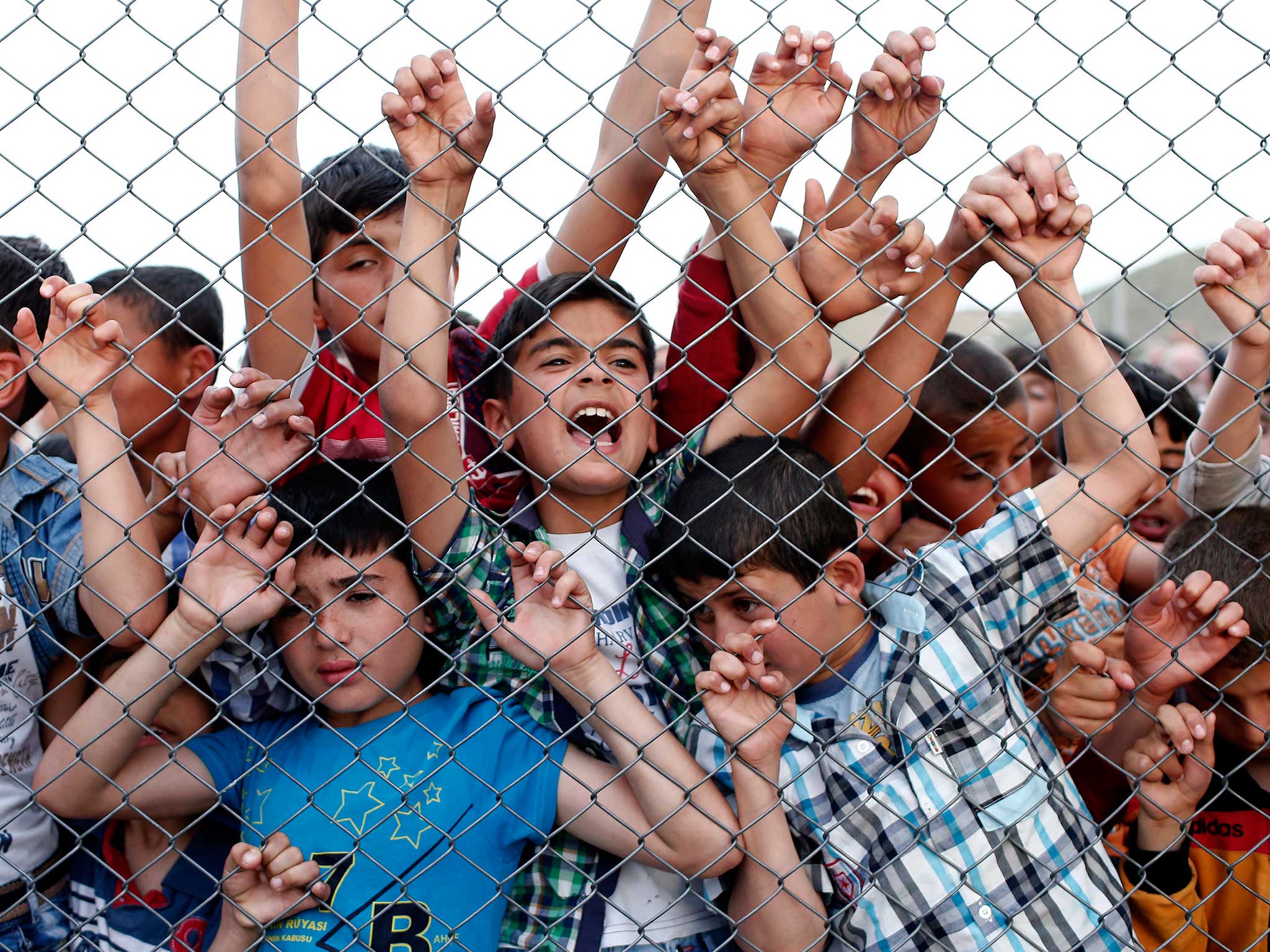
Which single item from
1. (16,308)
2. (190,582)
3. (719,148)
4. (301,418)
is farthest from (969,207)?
(16,308)

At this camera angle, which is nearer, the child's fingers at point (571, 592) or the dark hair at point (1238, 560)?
the child's fingers at point (571, 592)

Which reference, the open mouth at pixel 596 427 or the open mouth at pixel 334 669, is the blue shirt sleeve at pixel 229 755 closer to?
the open mouth at pixel 334 669

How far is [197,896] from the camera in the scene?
7.11ft

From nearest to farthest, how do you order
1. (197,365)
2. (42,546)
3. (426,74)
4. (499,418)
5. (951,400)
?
1. (426,74)
2. (42,546)
3. (499,418)
4. (197,365)
5. (951,400)

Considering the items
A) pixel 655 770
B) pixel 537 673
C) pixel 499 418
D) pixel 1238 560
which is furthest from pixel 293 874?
pixel 1238 560

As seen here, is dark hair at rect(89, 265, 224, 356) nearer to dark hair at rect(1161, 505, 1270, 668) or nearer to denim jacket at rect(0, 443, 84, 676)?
denim jacket at rect(0, 443, 84, 676)

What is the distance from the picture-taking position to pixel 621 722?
192cm

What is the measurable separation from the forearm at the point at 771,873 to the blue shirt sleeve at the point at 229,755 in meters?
0.93

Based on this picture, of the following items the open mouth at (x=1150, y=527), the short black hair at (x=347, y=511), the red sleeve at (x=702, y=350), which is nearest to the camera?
the short black hair at (x=347, y=511)

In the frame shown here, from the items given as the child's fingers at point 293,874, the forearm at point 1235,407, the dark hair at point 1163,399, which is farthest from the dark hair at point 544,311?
the dark hair at point 1163,399

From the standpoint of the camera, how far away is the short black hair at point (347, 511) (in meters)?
2.17

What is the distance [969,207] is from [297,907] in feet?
5.78

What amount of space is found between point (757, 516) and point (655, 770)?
1.75 ft

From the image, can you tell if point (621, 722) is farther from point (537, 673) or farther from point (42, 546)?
point (42, 546)
